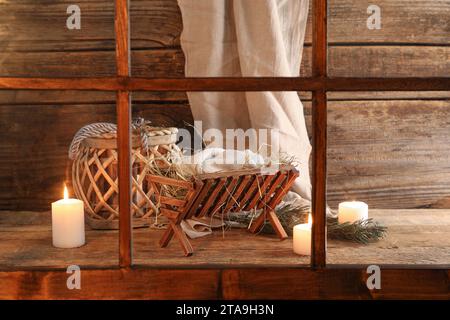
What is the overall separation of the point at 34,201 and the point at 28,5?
52 centimetres

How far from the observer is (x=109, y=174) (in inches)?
56.5

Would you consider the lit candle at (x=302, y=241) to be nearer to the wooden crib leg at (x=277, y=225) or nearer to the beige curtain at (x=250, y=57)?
the wooden crib leg at (x=277, y=225)

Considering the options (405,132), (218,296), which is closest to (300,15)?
(405,132)

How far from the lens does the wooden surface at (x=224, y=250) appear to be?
4.00 ft

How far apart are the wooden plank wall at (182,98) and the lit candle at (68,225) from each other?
40 cm

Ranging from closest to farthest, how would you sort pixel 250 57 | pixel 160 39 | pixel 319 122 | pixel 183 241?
pixel 319 122
pixel 183 241
pixel 250 57
pixel 160 39

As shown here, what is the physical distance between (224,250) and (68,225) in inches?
13.0

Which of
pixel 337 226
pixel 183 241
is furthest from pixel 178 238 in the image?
pixel 337 226

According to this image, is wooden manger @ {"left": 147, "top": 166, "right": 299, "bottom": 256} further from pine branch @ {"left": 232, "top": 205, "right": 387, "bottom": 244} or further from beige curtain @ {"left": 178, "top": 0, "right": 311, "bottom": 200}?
beige curtain @ {"left": 178, "top": 0, "right": 311, "bottom": 200}

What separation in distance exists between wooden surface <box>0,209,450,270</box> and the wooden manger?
52 mm

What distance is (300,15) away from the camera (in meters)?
1.63

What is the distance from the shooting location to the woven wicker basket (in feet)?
4.67

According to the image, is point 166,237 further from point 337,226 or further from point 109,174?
point 337,226

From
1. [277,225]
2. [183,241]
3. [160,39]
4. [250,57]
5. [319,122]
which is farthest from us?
[160,39]
